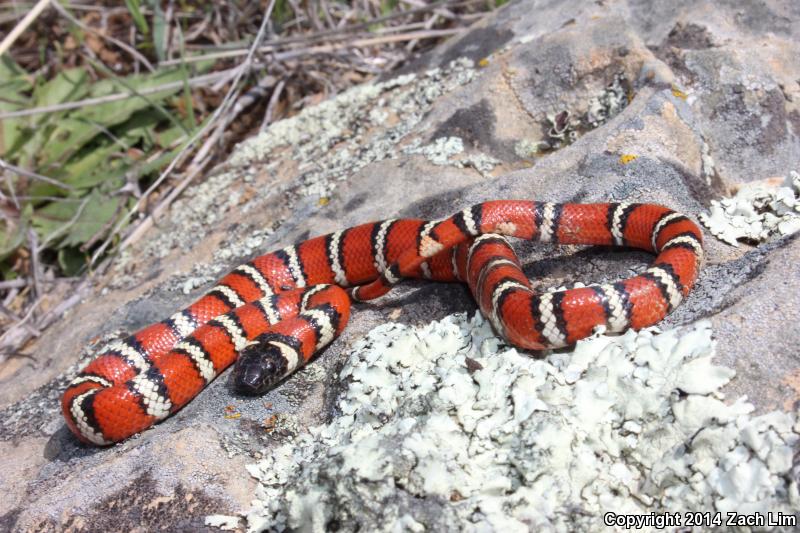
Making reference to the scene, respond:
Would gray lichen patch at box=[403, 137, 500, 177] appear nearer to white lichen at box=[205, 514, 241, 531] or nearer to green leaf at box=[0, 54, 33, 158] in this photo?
white lichen at box=[205, 514, 241, 531]

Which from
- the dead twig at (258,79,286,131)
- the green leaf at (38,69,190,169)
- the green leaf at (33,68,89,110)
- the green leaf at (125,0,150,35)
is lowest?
the dead twig at (258,79,286,131)

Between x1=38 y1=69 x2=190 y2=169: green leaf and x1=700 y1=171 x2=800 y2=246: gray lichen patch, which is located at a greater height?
x1=38 y1=69 x2=190 y2=169: green leaf

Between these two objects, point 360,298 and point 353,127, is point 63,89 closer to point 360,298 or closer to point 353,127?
point 353,127

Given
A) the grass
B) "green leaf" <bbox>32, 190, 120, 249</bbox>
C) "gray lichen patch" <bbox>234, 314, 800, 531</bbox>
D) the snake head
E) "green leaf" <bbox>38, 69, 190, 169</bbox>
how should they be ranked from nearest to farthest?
"gray lichen patch" <bbox>234, 314, 800, 531</bbox>, the snake head, "green leaf" <bbox>32, 190, 120, 249</bbox>, the grass, "green leaf" <bbox>38, 69, 190, 169</bbox>

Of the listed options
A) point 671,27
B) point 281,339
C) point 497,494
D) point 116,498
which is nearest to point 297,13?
point 671,27

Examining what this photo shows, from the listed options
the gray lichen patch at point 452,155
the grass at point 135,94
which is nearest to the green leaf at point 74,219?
the grass at point 135,94

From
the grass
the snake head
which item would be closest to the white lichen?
the snake head

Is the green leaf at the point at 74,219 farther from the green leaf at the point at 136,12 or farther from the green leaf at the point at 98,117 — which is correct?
the green leaf at the point at 136,12
